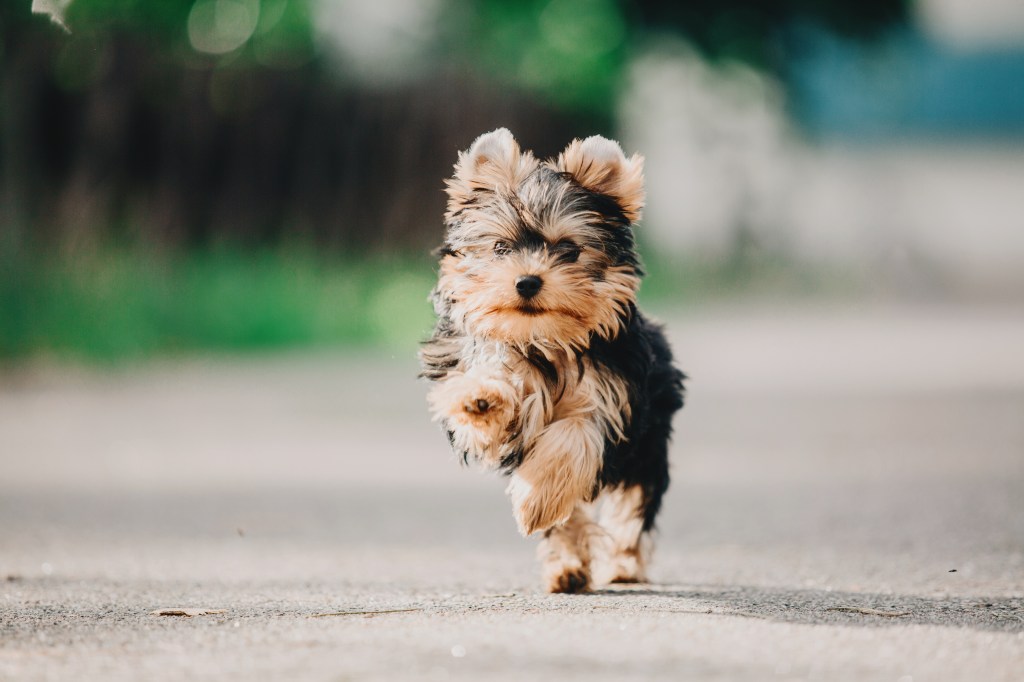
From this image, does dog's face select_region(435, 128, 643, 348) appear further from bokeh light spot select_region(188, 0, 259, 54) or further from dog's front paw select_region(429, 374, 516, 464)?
bokeh light spot select_region(188, 0, 259, 54)

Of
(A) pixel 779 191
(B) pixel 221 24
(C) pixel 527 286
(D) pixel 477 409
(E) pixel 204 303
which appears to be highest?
(A) pixel 779 191

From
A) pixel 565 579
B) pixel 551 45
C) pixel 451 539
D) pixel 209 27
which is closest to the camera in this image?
pixel 565 579

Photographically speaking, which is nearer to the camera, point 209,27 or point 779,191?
point 209,27

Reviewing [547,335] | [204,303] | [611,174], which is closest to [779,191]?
[204,303]

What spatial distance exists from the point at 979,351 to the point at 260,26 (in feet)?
34.8

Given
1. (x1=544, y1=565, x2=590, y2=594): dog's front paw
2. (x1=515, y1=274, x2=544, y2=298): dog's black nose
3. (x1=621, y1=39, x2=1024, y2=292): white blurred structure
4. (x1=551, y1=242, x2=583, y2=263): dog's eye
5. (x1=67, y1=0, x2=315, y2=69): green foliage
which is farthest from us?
(x1=621, y1=39, x2=1024, y2=292): white blurred structure

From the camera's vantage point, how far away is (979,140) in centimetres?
4147

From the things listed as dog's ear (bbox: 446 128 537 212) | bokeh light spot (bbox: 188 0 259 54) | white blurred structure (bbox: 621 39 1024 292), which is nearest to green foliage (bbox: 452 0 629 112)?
white blurred structure (bbox: 621 39 1024 292)

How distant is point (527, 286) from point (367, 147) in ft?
56.2

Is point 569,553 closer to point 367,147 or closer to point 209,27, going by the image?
point 209,27

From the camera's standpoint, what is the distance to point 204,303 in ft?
60.6

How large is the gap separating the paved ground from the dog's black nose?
109cm

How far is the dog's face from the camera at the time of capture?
17.3 feet

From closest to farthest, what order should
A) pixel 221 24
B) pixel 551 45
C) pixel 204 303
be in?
1. pixel 204 303
2. pixel 221 24
3. pixel 551 45
